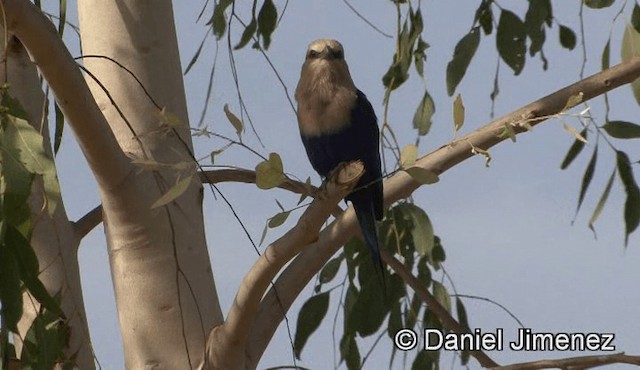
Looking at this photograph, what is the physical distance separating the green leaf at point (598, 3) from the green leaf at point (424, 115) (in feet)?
1.40

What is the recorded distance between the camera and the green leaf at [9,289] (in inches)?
58.9

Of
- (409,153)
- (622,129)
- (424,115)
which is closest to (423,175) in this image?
(409,153)

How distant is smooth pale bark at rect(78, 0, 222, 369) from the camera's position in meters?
1.97

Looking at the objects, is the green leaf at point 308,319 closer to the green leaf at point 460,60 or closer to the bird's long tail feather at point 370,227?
the bird's long tail feather at point 370,227

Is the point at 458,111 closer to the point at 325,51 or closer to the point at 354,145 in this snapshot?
the point at 354,145

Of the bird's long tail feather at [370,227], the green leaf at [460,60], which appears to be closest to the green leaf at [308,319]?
the bird's long tail feather at [370,227]

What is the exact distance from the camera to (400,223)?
8.60 ft

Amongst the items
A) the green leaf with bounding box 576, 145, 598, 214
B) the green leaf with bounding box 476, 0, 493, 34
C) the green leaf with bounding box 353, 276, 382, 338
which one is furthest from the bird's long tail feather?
the green leaf with bounding box 476, 0, 493, 34

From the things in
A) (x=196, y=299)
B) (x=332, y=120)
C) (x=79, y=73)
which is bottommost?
(x=196, y=299)

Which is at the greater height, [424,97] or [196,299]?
[424,97]

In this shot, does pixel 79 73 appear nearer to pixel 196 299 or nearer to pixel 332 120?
pixel 196 299

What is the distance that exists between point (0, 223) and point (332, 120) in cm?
118

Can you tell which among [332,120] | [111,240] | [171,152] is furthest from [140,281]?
[332,120]

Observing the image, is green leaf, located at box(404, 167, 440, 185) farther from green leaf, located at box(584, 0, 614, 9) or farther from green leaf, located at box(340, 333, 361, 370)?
green leaf, located at box(340, 333, 361, 370)
